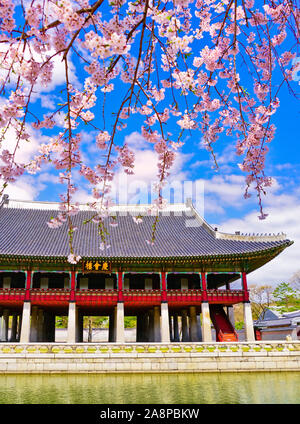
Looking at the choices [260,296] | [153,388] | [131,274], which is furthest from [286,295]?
[153,388]

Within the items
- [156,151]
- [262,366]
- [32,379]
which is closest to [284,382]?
[262,366]

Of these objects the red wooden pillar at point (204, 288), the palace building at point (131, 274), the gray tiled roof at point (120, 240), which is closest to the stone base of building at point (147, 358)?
the palace building at point (131, 274)

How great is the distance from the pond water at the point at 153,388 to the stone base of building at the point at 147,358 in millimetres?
525

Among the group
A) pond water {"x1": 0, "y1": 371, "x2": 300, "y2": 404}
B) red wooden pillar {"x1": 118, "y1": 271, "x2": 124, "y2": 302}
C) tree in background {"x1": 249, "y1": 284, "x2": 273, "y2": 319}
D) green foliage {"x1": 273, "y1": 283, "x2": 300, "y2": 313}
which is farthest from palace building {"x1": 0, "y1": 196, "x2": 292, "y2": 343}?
tree in background {"x1": 249, "y1": 284, "x2": 273, "y2": 319}

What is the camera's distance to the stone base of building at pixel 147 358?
685 inches

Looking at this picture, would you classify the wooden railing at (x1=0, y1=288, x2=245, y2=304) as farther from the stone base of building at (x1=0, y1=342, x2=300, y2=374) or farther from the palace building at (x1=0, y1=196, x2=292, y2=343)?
the stone base of building at (x1=0, y1=342, x2=300, y2=374)

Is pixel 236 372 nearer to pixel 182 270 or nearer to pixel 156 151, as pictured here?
pixel 182 270

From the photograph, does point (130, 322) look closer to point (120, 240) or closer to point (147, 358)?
point (120, 240)

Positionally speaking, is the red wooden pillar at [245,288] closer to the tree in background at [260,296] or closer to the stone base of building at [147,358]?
the stone base of building at [147,358]

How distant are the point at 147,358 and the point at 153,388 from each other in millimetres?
4767

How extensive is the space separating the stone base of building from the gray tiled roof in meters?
5.87
